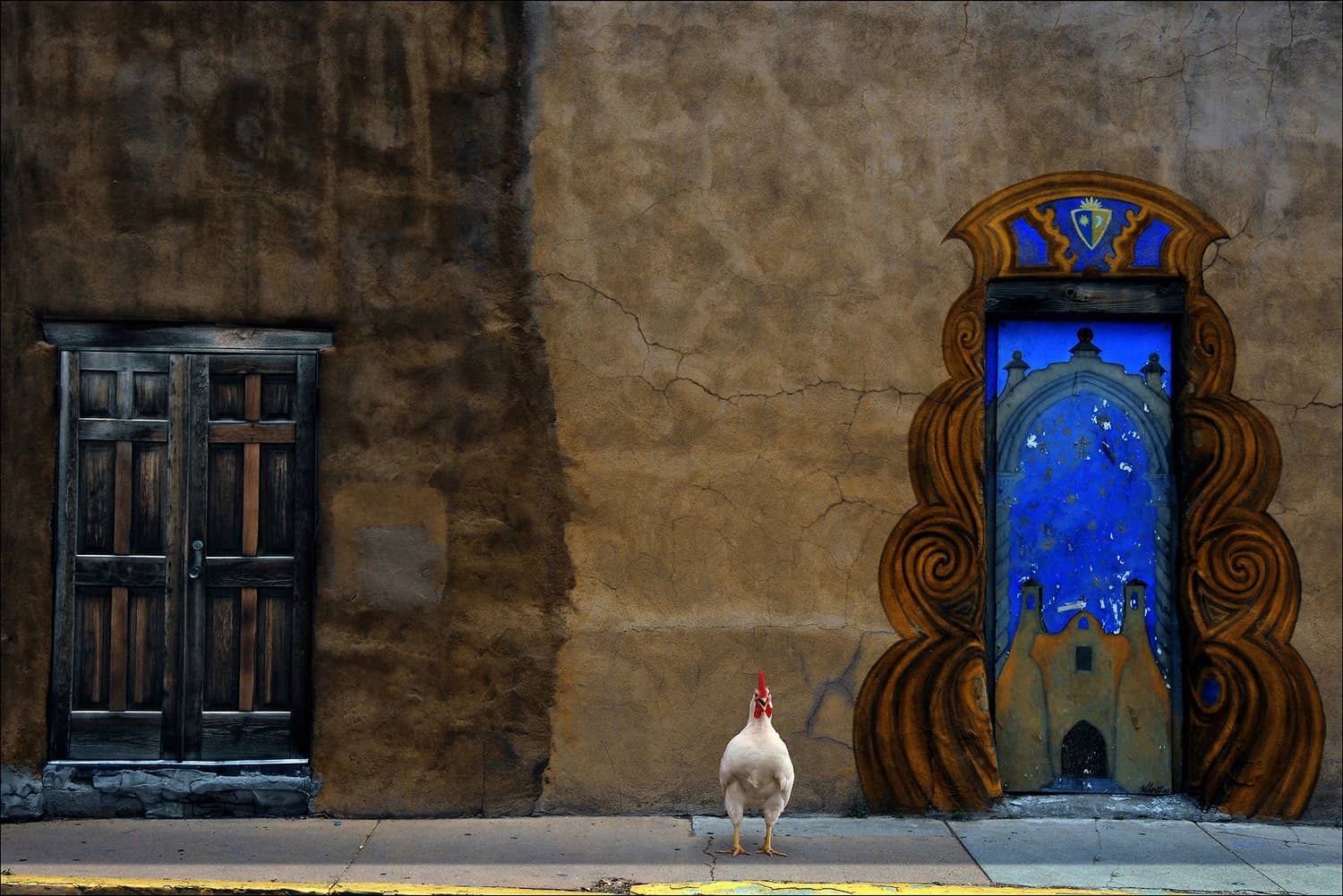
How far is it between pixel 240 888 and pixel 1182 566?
4.83m

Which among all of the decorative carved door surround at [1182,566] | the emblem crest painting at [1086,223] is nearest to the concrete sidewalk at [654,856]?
the decorative carved door surround at [1182,566]

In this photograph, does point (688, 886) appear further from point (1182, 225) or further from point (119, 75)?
point (119, 75)

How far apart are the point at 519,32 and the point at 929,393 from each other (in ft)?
9.23

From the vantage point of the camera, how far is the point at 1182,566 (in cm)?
Result: 737

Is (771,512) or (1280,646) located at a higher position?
(771,512)

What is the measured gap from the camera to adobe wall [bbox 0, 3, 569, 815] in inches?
283

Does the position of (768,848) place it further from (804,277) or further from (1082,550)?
(804,277)

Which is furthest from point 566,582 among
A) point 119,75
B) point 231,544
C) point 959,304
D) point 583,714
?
point 119,75

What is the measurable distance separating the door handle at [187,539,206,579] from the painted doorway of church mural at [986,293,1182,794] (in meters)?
4.06

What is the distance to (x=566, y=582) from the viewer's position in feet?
23.9

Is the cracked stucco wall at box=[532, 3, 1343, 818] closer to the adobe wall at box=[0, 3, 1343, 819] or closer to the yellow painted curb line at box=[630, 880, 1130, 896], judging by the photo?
the adobe wall at box=[0, 3, 1343, 819]

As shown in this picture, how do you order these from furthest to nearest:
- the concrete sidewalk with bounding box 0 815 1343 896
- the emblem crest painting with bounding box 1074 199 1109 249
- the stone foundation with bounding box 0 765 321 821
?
1. the emblem crest painting with bounding box 1074 199 1109 249
2. the stone foundation with bounding box 0 765 321 821
3. the concrete sidewalk with bounding box 0 815 1343 896

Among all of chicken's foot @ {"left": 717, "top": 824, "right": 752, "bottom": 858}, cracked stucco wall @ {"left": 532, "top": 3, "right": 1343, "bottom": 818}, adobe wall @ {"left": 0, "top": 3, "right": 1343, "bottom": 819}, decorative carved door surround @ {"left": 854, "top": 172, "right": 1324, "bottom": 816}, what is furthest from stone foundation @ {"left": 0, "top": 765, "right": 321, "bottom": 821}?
decorative carved door surround @ {"left": 854, "top": 172, "right": 1324, "bottom": 816}

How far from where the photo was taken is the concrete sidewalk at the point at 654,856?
20.0 feet
